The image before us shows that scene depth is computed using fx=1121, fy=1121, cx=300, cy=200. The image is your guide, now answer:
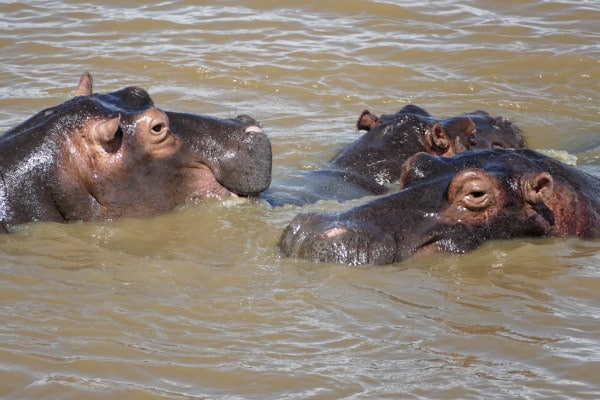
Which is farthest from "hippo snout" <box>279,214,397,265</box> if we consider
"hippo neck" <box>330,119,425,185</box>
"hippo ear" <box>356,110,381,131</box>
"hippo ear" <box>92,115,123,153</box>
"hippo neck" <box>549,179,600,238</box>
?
"hippo ear" <box>356,110,381,131</box>

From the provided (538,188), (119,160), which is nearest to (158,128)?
(119,160)

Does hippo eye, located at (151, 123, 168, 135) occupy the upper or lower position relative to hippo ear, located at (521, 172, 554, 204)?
upper

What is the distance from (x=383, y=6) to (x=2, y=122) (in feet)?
21.5

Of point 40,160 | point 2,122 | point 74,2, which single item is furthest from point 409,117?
point 74,2

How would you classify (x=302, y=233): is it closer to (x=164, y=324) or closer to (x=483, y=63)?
(x=164, y=324)

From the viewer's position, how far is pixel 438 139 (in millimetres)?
9641

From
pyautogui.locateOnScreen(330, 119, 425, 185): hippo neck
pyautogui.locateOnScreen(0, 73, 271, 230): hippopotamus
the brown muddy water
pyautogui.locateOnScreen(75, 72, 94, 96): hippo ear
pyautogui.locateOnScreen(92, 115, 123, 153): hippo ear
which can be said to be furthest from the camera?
pyautogui.locateOnScreen(330, 119, 425, 185): hippo neck

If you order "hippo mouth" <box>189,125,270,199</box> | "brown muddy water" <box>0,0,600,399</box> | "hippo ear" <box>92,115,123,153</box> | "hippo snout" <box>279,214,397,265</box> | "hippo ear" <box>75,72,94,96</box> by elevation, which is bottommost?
"brown muddy water" <box>0,0,600,399</box>

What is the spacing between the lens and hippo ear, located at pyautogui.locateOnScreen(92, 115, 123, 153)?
Answer: 7680 millimetres

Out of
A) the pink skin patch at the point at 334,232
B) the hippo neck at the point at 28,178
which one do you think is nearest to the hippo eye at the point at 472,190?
the pink skin patch at the point at 334,232

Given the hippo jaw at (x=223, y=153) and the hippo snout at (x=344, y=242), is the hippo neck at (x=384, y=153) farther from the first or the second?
the hippo snout at (x=344, y=242)

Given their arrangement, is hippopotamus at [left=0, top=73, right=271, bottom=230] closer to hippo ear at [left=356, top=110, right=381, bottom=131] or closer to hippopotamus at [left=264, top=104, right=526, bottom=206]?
hippopotamus at [left=264, top=104, right=526, bottom=206]

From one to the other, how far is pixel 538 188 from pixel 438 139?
2.26 m

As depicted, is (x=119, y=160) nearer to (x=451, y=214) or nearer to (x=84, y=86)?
(x=84, y=86)
